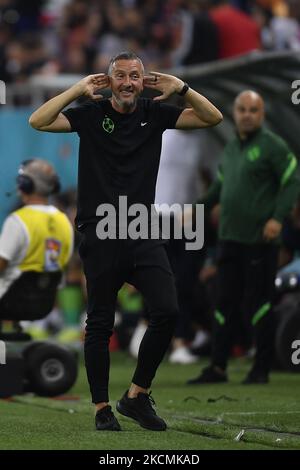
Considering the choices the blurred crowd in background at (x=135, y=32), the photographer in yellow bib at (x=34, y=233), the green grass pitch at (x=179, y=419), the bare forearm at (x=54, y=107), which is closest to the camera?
the green grass pitch at (x=179, y=419)

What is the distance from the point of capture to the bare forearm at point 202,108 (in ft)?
25.9

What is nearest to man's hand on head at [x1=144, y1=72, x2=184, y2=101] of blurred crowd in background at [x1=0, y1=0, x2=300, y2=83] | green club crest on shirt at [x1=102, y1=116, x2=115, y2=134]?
green club crest on shirt at [x1=102, y1=116, x2=115, y2=134]

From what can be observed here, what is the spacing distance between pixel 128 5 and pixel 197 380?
1069cm

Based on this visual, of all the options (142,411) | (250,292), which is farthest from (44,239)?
(142,411)

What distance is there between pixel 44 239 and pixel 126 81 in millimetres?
3106

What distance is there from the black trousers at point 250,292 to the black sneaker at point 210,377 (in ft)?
0.25

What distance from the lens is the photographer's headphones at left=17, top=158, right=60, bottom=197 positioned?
1064 cm

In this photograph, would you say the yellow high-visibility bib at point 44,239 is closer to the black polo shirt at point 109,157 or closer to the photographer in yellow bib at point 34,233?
the photographer in yellow bib at point 34,233

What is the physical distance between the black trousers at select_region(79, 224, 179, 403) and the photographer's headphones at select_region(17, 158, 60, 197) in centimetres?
287

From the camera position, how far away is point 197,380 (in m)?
11.5

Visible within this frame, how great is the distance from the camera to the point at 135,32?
64.6 ft

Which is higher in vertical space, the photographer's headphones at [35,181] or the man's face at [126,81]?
the man's face at [126,81]

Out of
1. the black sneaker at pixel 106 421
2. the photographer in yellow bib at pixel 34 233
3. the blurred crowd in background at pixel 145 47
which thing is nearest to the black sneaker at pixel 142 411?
the black sneaker at pixel 106 421
